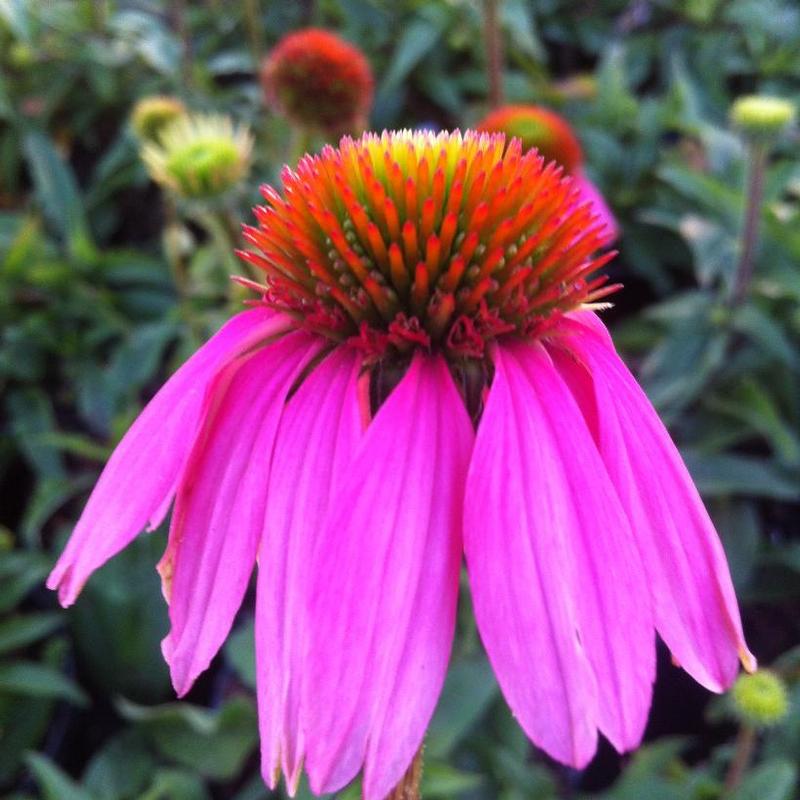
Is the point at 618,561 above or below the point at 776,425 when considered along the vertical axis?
above

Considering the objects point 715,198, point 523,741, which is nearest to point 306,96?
point 715,198

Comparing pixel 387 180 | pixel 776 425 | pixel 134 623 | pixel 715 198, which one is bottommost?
pixel 134 623

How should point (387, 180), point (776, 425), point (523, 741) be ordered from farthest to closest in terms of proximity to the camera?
1. point (776, 425)
2. point (523, 741)
3. point (387, 180)

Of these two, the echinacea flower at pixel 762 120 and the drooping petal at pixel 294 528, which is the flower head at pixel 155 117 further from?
the drooping petal at pixel 294 528

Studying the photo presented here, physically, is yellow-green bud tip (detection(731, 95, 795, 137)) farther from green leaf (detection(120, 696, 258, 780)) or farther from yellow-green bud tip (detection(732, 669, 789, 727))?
green leaf (detection(120, 696, 258, 780))

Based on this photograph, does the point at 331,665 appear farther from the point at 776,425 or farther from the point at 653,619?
the point at 776,425

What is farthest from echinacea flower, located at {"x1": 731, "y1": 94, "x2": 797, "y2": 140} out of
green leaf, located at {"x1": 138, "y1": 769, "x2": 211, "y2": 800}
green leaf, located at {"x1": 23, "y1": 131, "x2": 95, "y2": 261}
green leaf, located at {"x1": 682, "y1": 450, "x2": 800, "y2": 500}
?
green leaf, located at {"x1": 23, "y1": 131, "x2": 95, "y2": 261}

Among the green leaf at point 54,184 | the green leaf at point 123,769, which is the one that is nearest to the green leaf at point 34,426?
the green leaf at point 54,184

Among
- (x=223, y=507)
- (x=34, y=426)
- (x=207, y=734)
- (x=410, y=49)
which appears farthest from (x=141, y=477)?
(x=410, y=49)
